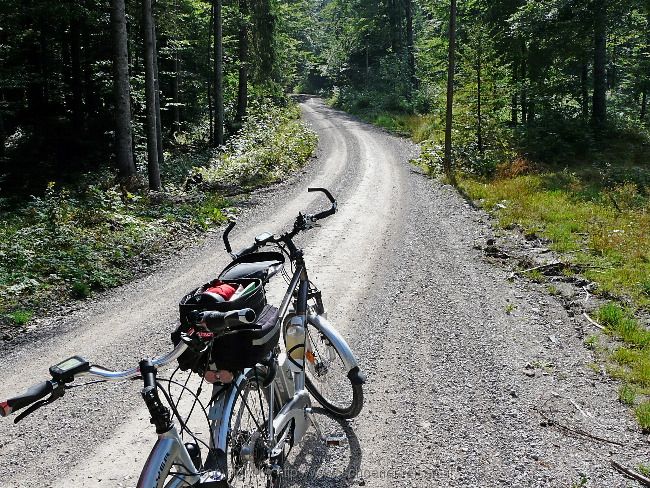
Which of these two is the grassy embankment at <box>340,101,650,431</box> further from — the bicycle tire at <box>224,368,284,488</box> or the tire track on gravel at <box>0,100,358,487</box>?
the tire track on gravel at <box>0,100,358,487</box>

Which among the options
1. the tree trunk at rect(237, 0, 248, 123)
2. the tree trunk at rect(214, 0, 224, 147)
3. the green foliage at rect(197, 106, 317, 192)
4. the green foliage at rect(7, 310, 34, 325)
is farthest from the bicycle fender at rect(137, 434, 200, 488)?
the tree trunk at rect(237, 0, 248, 123)

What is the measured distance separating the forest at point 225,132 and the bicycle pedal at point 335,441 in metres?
5.53

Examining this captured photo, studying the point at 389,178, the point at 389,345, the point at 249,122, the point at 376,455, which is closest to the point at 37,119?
the point at 249,122

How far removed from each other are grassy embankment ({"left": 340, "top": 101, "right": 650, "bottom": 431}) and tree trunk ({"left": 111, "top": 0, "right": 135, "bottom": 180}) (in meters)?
10.8

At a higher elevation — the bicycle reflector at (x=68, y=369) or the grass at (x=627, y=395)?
the bicycle reflector at (x=68, y=369)

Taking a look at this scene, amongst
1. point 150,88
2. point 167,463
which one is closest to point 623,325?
point 167,463

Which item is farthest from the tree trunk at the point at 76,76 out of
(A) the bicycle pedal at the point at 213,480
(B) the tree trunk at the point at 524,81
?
(A) the bicycle pedal at the point at 213,480

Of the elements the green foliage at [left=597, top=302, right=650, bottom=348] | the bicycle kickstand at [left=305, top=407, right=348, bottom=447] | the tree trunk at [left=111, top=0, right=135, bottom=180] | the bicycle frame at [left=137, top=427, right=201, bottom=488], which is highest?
the tree trunk at [left=111, top=0, right=135, bottom=180]

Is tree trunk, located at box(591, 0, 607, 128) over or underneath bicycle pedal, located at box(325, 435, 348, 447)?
over

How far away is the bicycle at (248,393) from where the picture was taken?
2410mm

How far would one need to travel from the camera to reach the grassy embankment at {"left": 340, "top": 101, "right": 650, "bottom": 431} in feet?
21.6

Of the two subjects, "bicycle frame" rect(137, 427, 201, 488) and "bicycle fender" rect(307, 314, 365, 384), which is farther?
"bicycle fender" rect(307, 314, 365, 384)

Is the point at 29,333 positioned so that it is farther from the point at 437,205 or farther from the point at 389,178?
the point at 389,178

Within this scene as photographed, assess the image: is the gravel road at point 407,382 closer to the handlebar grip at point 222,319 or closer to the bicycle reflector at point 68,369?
the handlebar grip at point 222,319
